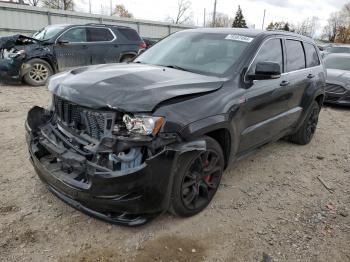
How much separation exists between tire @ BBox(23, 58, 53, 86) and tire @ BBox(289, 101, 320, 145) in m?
6.53

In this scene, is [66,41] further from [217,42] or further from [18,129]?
[217,42]

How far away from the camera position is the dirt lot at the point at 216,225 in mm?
2725

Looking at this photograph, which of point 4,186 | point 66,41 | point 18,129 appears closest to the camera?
point 4,186

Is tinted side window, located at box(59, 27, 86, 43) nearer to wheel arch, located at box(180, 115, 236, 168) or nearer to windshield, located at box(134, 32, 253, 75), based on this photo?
windshield, located at box(134, 32, 253, 75)

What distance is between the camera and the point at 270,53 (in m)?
4.04

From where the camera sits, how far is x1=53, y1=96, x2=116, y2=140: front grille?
8.79 feet

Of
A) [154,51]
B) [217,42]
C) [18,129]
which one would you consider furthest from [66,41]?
[217,42]

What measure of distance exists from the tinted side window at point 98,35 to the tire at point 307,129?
6896 mm

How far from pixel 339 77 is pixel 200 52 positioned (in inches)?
261

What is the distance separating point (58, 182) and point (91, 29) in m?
8.15

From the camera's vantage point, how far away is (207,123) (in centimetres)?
291

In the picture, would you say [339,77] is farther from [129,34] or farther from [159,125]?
[159,125]

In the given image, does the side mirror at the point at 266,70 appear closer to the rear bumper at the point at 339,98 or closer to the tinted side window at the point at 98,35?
the rear bumper at the point at 339,98

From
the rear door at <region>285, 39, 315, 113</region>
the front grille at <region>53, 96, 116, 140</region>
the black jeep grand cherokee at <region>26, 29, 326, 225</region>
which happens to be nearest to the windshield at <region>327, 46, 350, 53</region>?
the rear door at <region>285, 39, 315, 113</region>
